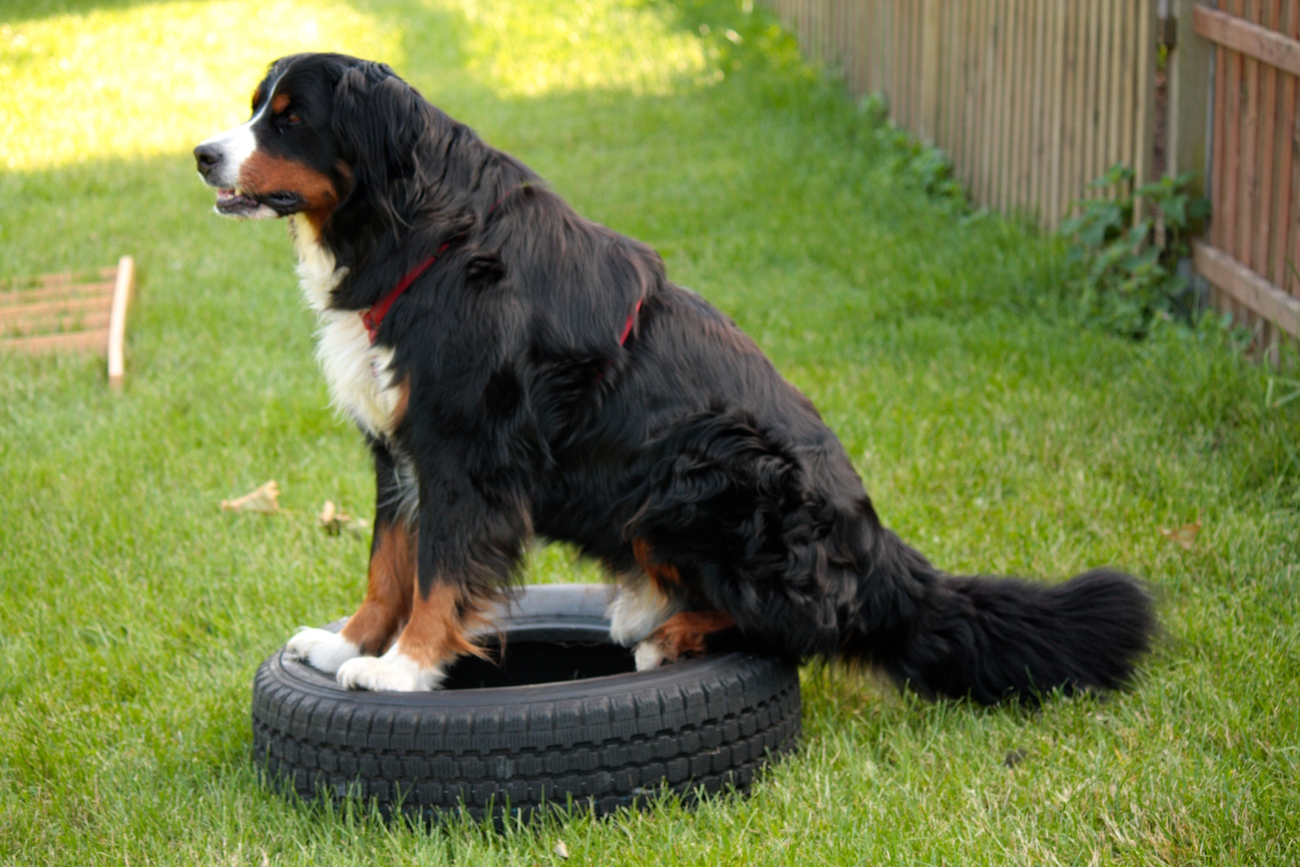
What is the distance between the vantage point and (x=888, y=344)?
239 inches

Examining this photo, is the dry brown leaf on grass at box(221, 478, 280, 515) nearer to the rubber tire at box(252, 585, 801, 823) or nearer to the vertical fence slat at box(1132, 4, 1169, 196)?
the rubber tire at box(252, 585, 801, 823)

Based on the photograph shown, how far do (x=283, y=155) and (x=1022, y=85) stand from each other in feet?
17.2

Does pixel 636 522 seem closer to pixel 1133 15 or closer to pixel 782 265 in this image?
pixel 1133 15

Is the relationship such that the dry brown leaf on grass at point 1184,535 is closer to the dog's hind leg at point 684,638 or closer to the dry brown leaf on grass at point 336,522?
the dog's hind leg at point 684,638

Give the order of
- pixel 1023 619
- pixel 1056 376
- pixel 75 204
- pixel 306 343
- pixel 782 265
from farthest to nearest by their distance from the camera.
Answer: pixel 75 204 → pixel 782 265 → pixel 306 343 → pixel 1056 376 → pixel 1023 619

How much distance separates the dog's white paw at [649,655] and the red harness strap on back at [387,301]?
1001mm

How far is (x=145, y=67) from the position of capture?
45.0 ft

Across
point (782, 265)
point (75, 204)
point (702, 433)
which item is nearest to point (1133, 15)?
point (782, 265)

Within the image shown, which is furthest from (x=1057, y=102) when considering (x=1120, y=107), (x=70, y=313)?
(x=70, y=313)

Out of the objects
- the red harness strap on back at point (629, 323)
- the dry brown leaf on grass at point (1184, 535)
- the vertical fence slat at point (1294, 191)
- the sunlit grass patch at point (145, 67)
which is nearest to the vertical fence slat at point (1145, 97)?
the vertical fence slat at point (1294, 191)

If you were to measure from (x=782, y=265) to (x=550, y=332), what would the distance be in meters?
4.69

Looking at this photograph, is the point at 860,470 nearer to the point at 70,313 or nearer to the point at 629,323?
the point at 629,323

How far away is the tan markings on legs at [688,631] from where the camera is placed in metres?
3.04

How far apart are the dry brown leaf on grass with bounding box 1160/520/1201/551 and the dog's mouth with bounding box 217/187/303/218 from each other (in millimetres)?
2902
